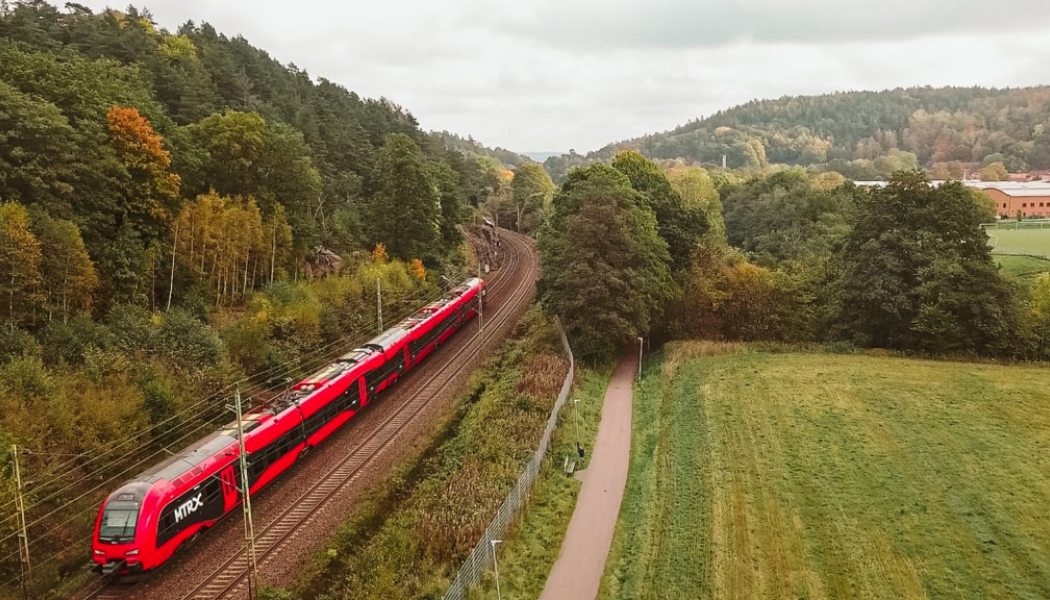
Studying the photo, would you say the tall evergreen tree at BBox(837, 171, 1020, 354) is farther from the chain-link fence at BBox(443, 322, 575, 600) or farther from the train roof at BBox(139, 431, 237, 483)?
the train roof at BBox(139, 431, 237, 483)

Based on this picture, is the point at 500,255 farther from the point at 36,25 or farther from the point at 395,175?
the point at 36,25

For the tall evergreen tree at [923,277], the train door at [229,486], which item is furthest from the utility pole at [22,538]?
the tall evergreen tree at [923,277]

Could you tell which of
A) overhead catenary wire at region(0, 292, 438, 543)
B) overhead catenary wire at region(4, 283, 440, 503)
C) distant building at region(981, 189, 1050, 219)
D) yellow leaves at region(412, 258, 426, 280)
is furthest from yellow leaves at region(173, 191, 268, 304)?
distant building at region(981, 189, 1050, 219)

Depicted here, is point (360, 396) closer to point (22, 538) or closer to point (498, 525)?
point (498, 525)

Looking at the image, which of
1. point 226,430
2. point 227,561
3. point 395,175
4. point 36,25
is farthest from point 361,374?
point 36,25

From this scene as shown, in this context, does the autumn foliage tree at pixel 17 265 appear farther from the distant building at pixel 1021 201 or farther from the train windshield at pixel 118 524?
the distant building at pixel 1021 201

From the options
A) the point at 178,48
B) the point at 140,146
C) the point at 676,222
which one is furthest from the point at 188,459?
the point at 178,48
